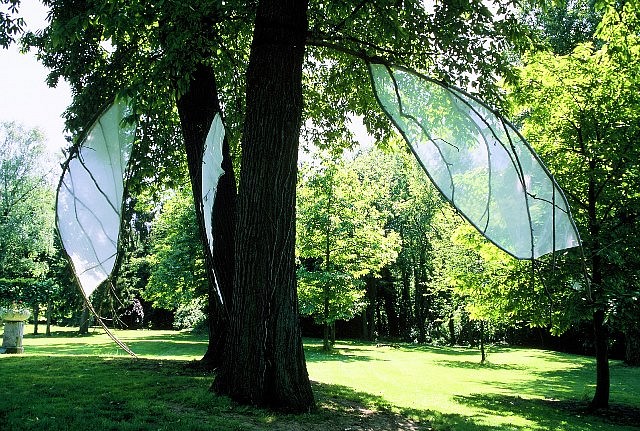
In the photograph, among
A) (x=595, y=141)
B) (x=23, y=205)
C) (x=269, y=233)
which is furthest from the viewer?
(x=23, y=205)

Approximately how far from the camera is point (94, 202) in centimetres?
589

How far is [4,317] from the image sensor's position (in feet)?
42.9

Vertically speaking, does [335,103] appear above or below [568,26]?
below

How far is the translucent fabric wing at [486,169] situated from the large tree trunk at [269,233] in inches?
53.5

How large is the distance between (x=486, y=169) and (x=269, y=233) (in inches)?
102

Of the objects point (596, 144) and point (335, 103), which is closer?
point (596, 144)

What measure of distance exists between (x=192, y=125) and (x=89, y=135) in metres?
2.25

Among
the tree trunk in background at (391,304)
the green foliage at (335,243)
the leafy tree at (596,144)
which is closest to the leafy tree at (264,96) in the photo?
the leafy tree at (596,144)

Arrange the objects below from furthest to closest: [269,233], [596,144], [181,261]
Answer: [181,261] < [596,144] < [269,233]

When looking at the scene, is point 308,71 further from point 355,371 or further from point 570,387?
point 570,387

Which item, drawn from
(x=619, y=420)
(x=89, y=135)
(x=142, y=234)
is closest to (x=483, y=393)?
(x=619, y=420)

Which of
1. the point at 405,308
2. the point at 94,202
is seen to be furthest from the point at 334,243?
the point at 405,308

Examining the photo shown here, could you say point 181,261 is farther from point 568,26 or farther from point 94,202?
point 568,26

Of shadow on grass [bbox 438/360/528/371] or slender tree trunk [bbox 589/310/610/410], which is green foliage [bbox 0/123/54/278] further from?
slender tree trunk [bbox 589/310/610/410]
